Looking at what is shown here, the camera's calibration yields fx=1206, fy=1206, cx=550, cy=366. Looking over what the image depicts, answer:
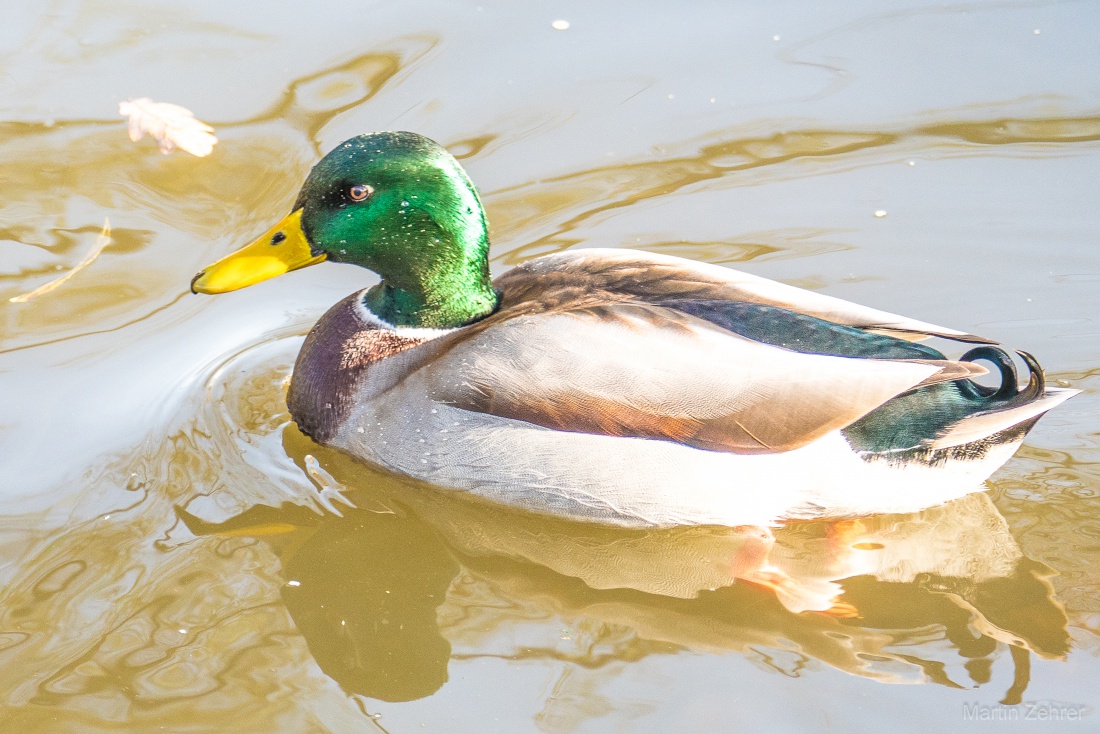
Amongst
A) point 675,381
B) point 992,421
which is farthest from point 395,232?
point 992,421

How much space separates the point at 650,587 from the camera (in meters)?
4.34

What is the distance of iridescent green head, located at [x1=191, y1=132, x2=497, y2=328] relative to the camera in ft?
14.4

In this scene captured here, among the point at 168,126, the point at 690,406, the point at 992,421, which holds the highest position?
the point at 168,126

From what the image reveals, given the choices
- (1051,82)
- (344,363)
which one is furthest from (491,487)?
(1051,82)

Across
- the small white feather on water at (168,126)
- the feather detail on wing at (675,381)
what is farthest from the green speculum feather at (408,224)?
the small white feather on water at (168,126)

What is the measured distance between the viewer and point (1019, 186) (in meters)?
5.98

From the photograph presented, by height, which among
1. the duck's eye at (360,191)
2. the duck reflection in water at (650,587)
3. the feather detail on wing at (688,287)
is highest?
the duck's eye at (360,191)

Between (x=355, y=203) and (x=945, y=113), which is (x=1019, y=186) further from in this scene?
(x=355, y=203)

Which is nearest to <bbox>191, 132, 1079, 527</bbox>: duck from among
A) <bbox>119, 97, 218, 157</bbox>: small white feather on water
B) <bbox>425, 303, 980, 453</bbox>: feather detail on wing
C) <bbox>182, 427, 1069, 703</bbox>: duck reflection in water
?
<bbox>425, 303, 980, 453</bbox>: feather detail on wing

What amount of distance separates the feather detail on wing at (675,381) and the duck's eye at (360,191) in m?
0.77

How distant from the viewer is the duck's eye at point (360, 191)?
4.41 meters

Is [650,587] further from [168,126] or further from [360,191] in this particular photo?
[168,126]

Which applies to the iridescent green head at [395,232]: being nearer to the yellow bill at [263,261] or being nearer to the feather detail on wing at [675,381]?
the yellow bill at [263,261]

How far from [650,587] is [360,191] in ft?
5.86
